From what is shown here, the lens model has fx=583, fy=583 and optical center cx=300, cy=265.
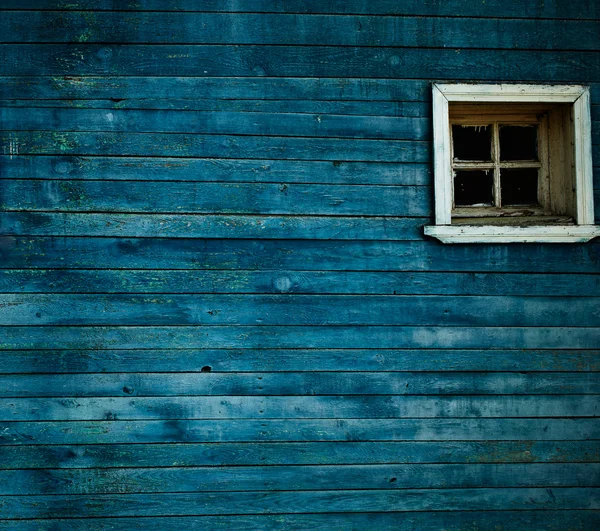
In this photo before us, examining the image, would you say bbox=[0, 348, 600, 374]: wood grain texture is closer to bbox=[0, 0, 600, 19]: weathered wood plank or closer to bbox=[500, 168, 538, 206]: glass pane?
bbox=[500, 168, 538, 206]: glass pane

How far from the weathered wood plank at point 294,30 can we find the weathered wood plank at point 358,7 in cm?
3

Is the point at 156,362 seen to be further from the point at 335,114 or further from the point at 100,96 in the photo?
the point at 335,114

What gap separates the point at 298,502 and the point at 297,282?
43.5 inches

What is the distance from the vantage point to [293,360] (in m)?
2.95

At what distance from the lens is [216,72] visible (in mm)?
2945

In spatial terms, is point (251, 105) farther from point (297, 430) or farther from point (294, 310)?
point (297, 430)

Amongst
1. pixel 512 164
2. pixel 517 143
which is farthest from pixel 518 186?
pixel 517 143

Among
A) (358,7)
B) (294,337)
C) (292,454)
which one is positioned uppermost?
(358,7)

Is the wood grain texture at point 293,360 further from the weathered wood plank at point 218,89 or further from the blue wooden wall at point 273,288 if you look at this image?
the weathered wood plank at point 218,89

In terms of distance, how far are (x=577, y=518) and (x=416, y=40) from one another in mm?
2600

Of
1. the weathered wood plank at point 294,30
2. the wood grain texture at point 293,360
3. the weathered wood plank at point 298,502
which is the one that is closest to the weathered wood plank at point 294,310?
the wood grain texture at point 293,360

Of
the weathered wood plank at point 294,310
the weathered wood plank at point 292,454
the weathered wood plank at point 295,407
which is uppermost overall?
the weathered wood plank at point 294,310

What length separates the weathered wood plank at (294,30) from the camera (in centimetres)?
292

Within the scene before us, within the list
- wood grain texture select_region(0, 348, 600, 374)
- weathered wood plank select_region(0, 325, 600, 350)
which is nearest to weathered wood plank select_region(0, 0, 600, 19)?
weathered wood plank select_region(0, 325, 600, 350)
